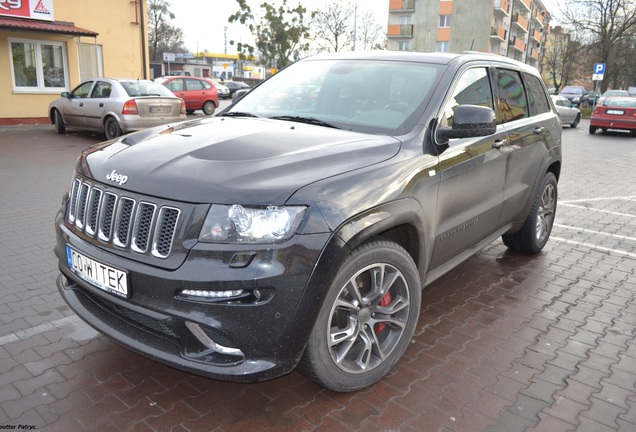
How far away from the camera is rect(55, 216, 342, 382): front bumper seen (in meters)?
2.28

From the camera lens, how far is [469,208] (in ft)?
12.0

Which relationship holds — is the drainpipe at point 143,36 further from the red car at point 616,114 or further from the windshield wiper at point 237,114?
the windshield wiper at point 237,114

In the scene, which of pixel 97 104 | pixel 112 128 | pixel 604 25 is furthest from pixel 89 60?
pixel 604 25

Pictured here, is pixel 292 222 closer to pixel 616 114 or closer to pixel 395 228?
pixel 395 228

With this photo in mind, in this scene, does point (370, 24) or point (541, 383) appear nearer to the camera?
point (541, 383)

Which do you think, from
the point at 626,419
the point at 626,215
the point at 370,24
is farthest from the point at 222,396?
the point at 370,24

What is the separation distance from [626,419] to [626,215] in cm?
548

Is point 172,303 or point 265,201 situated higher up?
point 265,201

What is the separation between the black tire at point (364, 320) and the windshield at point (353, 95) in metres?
0.90

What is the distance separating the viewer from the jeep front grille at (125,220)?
7.79 feet

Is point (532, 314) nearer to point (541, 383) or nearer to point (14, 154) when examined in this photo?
point (541, 383)

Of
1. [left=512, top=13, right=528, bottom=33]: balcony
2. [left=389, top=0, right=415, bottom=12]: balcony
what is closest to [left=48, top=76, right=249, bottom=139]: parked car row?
[left=389, top=0, right=415, bottom=12]: balcony

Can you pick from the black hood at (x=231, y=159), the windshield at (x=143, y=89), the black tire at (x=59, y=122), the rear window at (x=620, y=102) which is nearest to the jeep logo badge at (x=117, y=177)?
the black hood at (x=231, y=159)

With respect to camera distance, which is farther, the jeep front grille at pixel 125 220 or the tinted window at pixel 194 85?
the tinted window at pixel 194 85
